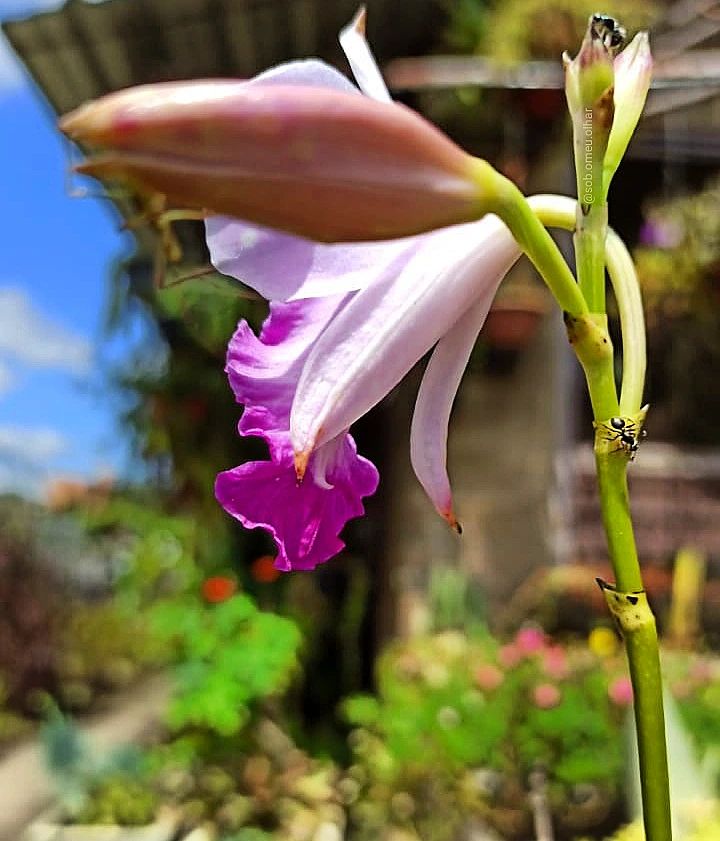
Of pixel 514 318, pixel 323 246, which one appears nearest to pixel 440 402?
pixel 323 246

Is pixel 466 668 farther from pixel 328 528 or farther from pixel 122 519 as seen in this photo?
pixel 328 528

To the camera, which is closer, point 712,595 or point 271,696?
point 712,595

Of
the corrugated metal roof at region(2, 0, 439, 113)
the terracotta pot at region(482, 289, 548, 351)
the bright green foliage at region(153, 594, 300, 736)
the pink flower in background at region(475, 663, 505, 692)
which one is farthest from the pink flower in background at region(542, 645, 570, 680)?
the corrugated metal roof at region(2, 0, 439, 113)

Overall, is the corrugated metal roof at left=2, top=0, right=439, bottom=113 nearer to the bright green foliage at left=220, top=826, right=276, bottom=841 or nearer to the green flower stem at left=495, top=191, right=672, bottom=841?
the bright green foliage at left=220, top=826, right=276, bottom=841

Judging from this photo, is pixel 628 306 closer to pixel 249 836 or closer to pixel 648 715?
pixel 648 715

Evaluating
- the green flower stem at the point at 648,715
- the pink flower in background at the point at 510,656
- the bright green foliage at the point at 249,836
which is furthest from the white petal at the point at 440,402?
the bright green foliage at the point at 249,836

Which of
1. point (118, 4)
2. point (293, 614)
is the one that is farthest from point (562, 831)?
point (118, 4)
